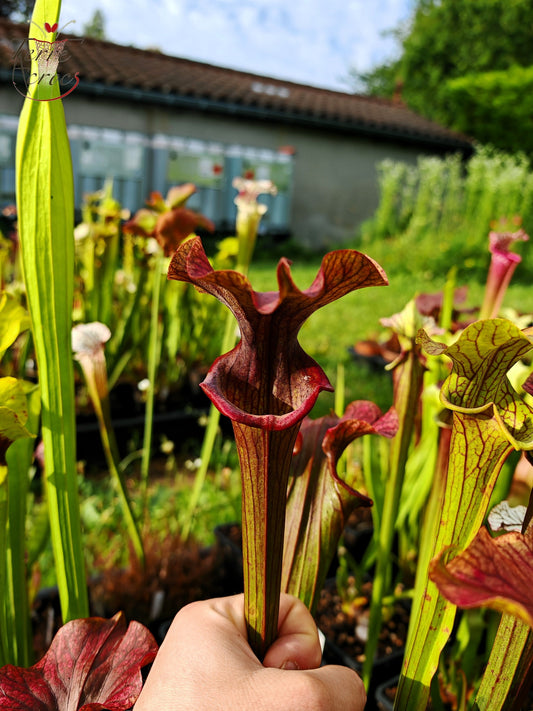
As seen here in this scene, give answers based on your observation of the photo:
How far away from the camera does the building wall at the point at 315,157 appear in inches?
313

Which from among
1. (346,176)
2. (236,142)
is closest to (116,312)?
(236,142)

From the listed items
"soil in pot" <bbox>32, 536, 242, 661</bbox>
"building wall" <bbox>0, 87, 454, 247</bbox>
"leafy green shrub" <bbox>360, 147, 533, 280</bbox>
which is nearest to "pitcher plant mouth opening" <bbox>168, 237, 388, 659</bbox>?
"soil in pot" <bbox>32, 536, 242, 661</bbox>

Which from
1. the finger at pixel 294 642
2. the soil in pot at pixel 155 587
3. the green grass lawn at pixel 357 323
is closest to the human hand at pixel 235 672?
the finger at pixel 294 642

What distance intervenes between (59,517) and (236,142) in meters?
8.71

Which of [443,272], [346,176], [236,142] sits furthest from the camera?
[346,176]

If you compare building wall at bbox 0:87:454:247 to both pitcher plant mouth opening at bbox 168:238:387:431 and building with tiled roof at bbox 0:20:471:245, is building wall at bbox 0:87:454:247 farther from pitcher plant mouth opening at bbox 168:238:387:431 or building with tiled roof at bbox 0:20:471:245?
pitcher plant mouth opening at bbox 168:238:387:431

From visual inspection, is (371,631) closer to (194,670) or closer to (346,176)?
(194,670)

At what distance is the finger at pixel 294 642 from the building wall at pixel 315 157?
803cm

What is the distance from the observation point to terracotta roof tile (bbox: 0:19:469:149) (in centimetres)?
736

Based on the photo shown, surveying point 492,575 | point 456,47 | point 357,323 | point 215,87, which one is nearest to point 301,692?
point 492,575

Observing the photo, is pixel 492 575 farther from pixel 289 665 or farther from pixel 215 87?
pixel 215 87

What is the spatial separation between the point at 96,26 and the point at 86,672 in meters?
31.3

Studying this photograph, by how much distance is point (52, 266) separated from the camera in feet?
1.52

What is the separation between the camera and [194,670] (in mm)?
394
